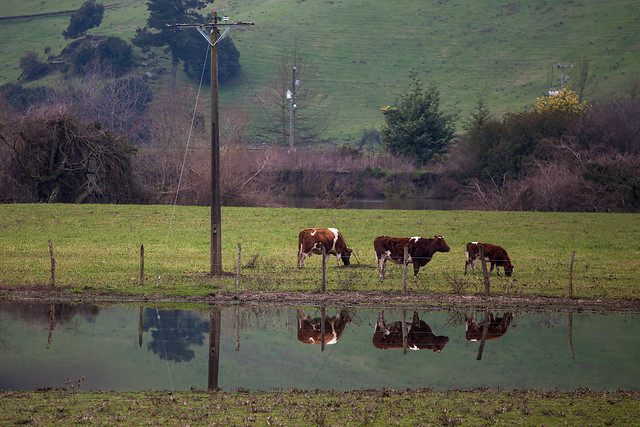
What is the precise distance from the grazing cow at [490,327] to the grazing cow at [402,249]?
13.1 feet

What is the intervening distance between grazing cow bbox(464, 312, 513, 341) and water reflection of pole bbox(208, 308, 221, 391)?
5952 mm

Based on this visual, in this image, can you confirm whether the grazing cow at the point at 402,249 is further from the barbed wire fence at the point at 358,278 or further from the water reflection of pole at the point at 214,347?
the water reflection of pole at the point at 214,347

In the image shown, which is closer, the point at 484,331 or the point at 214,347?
the point at 214,347

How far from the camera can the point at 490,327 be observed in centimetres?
1942

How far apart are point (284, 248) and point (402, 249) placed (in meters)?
8.58

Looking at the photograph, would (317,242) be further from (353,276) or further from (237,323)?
(237,323)

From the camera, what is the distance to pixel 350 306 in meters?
21.2

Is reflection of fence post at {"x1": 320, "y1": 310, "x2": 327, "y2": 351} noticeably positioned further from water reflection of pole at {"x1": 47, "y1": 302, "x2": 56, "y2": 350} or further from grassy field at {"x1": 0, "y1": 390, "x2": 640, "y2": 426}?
water reflection of pole at {"x1": 47, "y1": 302, "x2": 56, "y2": 350}

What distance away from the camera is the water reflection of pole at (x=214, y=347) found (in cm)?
1472

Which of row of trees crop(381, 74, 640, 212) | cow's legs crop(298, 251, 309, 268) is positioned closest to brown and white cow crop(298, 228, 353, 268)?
cow's legs crop(298, 251, 309, 268)

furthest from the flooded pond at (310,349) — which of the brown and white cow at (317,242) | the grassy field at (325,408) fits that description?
the brown and white cow at (317,242)

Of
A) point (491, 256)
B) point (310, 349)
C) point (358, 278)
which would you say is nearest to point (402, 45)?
point (491, 256)

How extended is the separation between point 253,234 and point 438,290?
49.6 ft

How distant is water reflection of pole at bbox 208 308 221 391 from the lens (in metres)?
14.7
